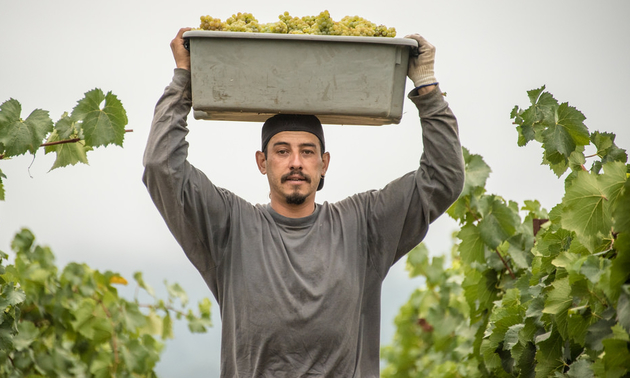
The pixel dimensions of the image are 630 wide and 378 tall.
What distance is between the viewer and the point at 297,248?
10.7ft

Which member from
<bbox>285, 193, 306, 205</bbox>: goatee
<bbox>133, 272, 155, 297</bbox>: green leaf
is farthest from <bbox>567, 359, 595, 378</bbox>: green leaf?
<bbox>133, 272, 155, 297</bbox>: green leaf

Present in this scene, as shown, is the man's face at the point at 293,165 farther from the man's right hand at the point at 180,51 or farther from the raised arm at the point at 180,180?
the man's right hand at the point at 180,51

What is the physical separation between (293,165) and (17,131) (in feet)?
3.87

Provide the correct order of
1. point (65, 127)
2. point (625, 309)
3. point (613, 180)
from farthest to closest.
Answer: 1. point (65, 127)
2. point (613, 180)
3. point (625, 309)

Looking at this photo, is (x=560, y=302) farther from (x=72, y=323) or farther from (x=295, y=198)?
(x=72, y=323)

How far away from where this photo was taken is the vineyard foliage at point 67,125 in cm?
354

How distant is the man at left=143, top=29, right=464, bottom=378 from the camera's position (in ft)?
10.2

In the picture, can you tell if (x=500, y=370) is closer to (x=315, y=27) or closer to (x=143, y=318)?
(x=315, y=27)

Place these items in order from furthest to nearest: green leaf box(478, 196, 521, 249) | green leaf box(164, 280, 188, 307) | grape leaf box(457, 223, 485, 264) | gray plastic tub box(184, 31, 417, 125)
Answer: green leaf box(164, 280, 188, 307) → grape leaf box(457, 223, 485, 264) → green leaf box(478, 196, 521, 249) → gray plastic tub box(184, 31, 417, 125)

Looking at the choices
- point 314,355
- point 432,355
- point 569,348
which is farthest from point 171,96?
point 432,355

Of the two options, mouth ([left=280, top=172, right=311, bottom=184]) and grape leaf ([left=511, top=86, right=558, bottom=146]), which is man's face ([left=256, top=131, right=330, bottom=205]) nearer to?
mouth ([left=280, top=172, right=311, bottom=184])

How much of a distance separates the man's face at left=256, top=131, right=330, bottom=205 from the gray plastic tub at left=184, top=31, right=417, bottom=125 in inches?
11.5

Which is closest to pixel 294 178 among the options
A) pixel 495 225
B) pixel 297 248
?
pixel 297 248

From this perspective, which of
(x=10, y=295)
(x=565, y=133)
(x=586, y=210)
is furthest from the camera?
(x=10, y=295)
